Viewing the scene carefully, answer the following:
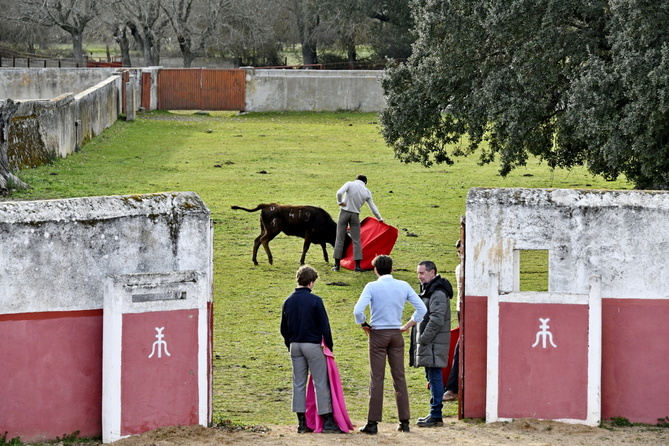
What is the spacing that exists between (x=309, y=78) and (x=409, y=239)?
2870 cm

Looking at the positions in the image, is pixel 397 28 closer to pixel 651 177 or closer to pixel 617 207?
pixel 651 177

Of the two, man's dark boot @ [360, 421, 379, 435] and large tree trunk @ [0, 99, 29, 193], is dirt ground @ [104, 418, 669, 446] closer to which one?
man's dark boot @ [360, 421, 379, 435]

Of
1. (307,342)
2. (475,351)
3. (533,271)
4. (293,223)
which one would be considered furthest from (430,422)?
(533,271)

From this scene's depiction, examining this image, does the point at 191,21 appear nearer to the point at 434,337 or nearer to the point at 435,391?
the point at 434,337

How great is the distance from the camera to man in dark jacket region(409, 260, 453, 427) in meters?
9.45

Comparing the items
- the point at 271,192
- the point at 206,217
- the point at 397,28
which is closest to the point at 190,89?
the point at 397,28

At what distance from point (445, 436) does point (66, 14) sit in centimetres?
6126

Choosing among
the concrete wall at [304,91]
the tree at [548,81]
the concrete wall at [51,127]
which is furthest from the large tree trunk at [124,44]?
the tree at [548,81]

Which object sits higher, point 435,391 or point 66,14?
point 66,14

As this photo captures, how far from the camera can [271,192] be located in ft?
82.3

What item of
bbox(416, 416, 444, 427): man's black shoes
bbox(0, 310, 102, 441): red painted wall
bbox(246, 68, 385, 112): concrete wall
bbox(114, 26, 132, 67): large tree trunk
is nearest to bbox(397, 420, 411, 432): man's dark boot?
bbox(416, 416, 444, 427): man's black shoes

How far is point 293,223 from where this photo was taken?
17344 millimetres

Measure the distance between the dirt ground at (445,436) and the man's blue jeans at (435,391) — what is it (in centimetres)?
16

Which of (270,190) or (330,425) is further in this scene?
(270,190)
